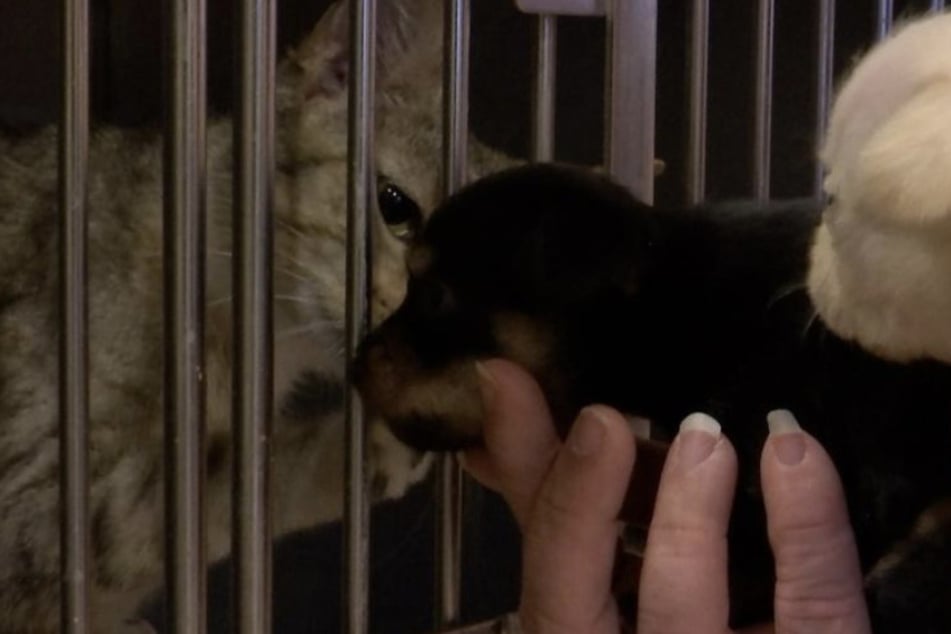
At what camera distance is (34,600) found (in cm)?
82

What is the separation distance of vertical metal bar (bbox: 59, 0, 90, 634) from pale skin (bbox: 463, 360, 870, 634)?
185 mm

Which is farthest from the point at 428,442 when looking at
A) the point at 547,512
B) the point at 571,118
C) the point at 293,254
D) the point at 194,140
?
the point at 571,118

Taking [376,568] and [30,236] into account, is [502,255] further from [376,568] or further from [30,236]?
[376,568]

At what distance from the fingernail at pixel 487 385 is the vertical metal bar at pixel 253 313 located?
0.10 m

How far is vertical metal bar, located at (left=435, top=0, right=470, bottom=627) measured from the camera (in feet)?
2.21

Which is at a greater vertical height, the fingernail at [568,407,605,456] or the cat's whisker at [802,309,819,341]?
the cat's whisker at [802,309,819,341]

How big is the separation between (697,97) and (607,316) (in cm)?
20

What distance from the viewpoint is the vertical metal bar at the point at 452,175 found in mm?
673

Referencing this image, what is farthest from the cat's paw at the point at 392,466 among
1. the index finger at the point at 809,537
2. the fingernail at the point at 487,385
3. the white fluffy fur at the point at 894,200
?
the white fluffy fur at the point at 894,200

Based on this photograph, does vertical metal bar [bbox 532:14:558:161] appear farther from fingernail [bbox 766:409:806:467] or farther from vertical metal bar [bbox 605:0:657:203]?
fingernail [bbox 766:409:806:467]

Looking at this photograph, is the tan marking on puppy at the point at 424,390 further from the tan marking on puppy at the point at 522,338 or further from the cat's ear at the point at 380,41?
the cat's ear at the point at 380,41

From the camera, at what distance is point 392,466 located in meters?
0.86

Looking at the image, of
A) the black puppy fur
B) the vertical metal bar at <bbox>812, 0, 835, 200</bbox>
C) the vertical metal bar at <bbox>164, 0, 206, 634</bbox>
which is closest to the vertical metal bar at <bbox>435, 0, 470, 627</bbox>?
the black puppy fur

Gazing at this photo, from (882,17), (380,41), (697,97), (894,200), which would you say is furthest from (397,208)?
(894,200)
